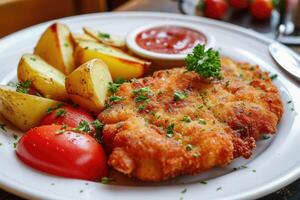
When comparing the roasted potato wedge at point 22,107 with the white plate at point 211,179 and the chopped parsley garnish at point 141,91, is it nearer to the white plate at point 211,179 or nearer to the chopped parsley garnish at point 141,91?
the white plate at point 211,179

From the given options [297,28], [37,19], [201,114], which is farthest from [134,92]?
[37,19]

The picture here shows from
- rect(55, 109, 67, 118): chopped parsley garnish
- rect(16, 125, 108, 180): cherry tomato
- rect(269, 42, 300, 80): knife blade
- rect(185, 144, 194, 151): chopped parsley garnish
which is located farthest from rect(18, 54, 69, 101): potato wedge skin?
rect(269, 42, 300, 80): knife blade

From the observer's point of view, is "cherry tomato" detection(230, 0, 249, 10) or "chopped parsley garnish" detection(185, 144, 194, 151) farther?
"cherry tomato" detection(230, 0, 249, 10)

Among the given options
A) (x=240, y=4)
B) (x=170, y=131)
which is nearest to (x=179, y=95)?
(x=170, y=131)

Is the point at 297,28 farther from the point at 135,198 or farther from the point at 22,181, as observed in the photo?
the point at 22,181

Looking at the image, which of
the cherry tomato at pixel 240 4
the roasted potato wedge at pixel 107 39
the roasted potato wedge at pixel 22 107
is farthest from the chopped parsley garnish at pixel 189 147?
the cherry tomato at pixel 240 4

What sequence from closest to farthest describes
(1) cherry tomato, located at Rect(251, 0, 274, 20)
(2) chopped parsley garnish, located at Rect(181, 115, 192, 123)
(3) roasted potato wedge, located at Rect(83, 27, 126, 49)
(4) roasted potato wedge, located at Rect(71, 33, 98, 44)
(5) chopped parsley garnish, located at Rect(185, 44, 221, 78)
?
(2) chopped parsley garnish, located at Rect(181, 115, 192, 123), (5) chopped parsley garnish, located at Rect(185, 44, 221, 78), (4) roasted potato wedge, located at Rect(71, 33, 98, 44), (3) roasted potato wedge, located at Rect(83, 27, 126, 49), (1) cherry tomato, located at Rect(251, 0, 274, 20)

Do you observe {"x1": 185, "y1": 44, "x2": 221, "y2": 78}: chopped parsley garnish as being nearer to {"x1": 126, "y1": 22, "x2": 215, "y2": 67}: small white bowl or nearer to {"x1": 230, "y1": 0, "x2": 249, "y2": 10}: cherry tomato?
{"x1": 126, "y1": 22, "x2": 215, "y2": 67}: small white bowl
